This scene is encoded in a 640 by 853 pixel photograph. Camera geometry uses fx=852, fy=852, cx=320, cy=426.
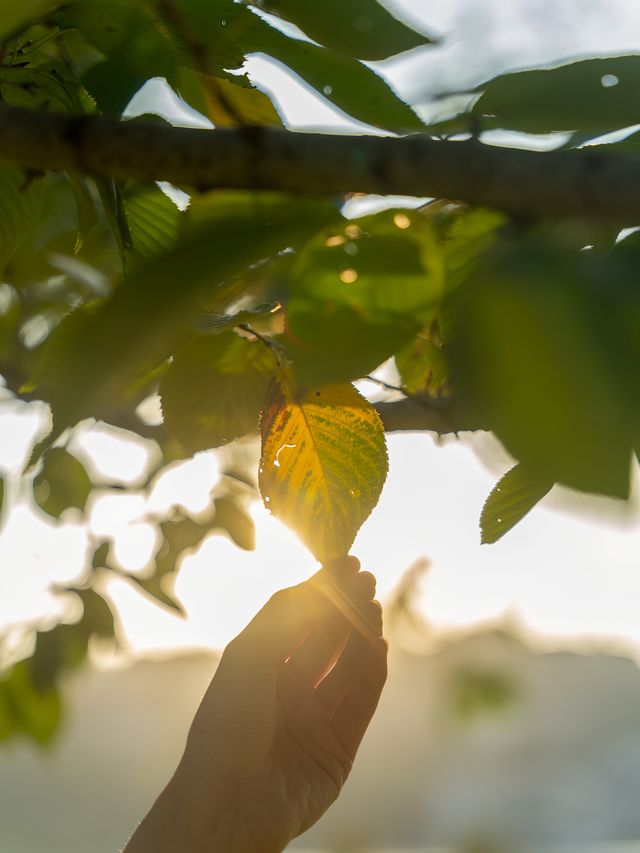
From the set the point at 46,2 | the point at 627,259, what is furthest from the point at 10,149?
the point at 627,259

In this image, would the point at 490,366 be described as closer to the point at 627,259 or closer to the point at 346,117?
the point at 627,259

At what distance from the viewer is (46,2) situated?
0.18 m

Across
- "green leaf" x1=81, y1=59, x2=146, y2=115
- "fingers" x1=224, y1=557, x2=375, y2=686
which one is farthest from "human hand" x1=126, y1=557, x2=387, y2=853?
"green leaf" x1=81, y1=59, x2=146, y2=115

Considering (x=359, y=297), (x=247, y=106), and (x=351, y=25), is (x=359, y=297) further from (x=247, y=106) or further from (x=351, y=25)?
(x=247, y=106)

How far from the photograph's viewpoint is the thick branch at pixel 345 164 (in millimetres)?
129

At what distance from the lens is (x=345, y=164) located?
0.15 meters

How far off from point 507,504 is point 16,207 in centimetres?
22

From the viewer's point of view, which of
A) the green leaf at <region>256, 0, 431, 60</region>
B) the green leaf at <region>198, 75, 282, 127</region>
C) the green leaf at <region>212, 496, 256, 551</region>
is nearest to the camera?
the green leaf at <region>256, 0, 431, 60</region>

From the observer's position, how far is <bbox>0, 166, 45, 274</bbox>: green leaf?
33cm

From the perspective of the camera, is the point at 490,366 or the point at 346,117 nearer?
the point at 490,366

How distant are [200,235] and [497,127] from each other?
0.36ft

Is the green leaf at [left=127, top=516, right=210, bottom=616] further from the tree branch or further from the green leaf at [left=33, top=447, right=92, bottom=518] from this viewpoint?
the tree branch

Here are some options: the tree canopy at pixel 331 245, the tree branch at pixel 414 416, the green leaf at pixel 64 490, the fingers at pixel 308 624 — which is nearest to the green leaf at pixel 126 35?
the tree canopy at pixel 331 245

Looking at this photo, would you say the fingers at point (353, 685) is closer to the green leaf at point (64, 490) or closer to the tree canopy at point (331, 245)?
the green leaf at point (64, 490)
